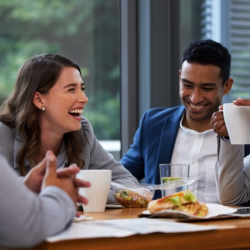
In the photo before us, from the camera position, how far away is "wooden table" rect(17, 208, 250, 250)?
1.03 metres

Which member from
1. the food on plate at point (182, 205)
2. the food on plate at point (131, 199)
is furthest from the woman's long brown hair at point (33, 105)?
the food on plate at point (182, 205)

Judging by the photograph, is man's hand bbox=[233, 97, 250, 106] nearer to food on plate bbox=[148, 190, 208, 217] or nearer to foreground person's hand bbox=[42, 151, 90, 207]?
food on plate bbox=[148, 190, 208, 217]

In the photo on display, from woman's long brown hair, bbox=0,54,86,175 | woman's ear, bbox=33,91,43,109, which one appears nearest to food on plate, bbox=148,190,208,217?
woman's long brown hair, bbox=0,54,86,175

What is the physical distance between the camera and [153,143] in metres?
2.63

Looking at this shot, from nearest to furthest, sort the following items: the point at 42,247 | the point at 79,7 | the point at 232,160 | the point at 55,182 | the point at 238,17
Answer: the point at 42,247
the point at 55,182
the point at 232,160
the point at 79,7
the point at 238,17

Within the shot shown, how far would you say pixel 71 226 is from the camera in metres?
1.18

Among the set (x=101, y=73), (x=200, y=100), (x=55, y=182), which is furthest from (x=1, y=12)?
(x=55, y=182)

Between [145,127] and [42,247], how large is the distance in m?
1.67

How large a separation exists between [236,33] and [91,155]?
1516 mm

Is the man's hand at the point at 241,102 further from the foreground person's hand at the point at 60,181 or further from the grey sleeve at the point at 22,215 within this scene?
the grey sleeve at the point at 22,215

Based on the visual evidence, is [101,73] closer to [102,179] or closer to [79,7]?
[79,7]

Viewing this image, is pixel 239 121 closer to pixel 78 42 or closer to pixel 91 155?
pixel 91 155

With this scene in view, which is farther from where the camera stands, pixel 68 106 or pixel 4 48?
pixel 4 48

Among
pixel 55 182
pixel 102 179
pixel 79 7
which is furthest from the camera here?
pixel 79 7
